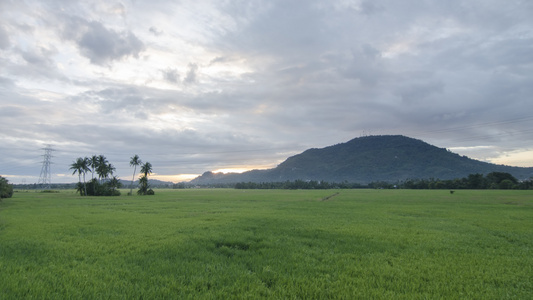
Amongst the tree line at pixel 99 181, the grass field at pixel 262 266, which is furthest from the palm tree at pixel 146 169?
the grass field at pixel 262 266

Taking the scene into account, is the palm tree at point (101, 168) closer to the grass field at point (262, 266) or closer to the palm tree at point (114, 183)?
the palm tree at point (114, 183)

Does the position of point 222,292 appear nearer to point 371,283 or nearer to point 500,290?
point 371,283

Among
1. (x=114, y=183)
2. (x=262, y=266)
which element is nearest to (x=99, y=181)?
(x=114, y=183)

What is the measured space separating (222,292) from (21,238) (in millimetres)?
14454

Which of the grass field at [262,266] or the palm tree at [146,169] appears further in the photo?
the palm tree at [146,169]

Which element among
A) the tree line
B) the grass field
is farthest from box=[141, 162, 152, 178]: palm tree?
the grass field

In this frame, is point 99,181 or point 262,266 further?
point 99,181

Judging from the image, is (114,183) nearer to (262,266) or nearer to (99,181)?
(99,181)

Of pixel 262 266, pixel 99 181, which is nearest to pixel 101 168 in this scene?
pixel 99 181

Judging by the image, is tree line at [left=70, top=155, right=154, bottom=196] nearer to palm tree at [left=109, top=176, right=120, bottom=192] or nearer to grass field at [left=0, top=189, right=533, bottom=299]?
palm tree at [left=109, top=176, right=120, bottom=192]

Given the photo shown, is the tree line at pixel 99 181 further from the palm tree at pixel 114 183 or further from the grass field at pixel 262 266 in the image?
the grass field at pixel 262 266

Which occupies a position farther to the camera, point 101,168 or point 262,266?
point 101,168

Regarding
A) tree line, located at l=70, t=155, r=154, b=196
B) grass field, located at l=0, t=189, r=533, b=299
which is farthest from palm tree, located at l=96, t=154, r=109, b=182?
grass field, located at l=0, t=189, r=533, b=299

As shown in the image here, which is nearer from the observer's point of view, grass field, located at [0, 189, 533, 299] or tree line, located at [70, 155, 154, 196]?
grass field, located at [0, 189, 533, 299]
